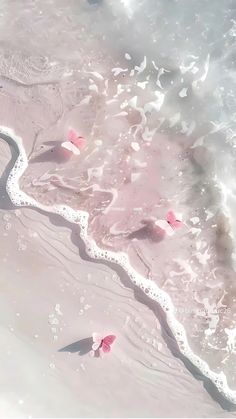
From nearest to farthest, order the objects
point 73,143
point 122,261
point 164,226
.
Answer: point 122,261, point 164,226, point 73,143

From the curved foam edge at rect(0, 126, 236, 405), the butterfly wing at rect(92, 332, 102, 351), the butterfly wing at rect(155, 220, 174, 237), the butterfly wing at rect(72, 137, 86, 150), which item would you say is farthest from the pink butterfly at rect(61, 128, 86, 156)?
the butterfly wing at rect(92, 332, 102, 351)

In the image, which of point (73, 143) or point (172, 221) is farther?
point (73, 143)

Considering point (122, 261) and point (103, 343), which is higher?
point (122, 261)

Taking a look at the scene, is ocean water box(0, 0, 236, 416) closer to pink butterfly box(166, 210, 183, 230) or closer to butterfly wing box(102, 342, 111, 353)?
pink butterfly box(166, 210, 183, 230)

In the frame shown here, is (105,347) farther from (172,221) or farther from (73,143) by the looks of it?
(73,143)

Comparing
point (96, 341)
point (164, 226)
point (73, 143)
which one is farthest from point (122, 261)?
point (73, 143)

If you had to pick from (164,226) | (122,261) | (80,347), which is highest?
(164,226)

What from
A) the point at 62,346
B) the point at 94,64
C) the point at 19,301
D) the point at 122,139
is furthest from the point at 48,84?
the point at 62,346
